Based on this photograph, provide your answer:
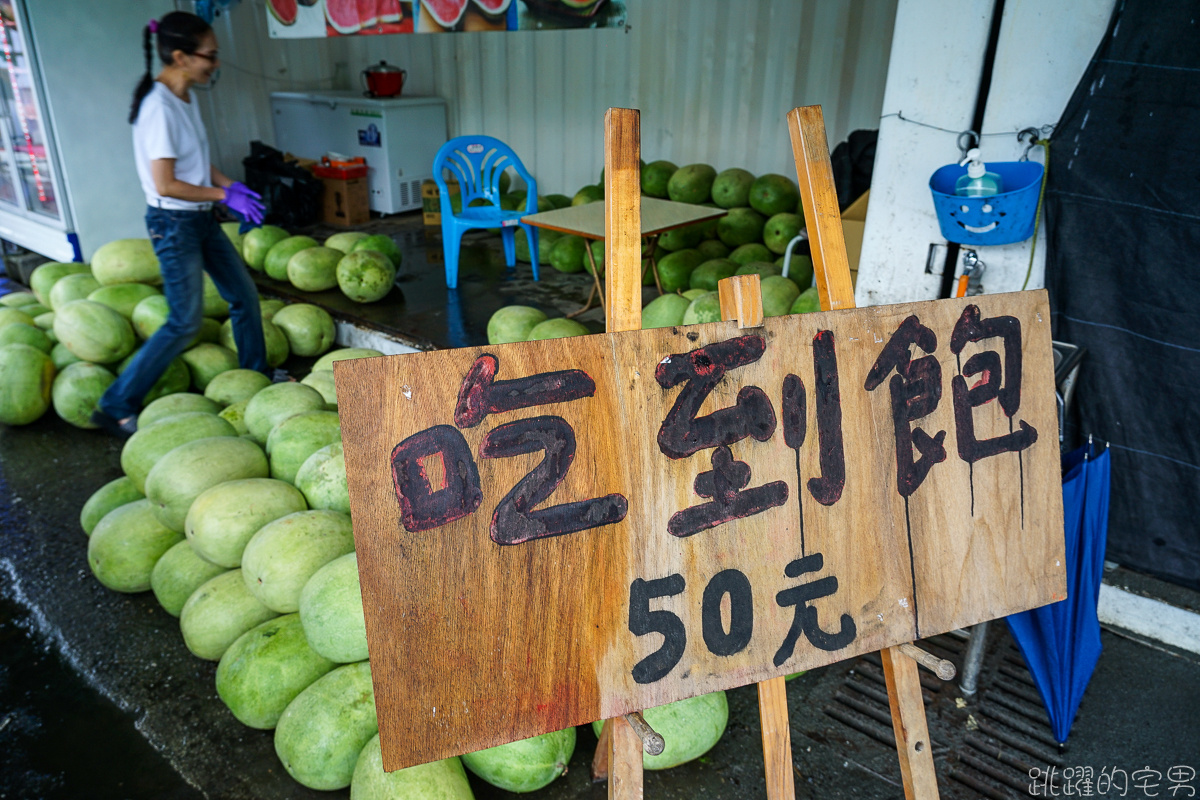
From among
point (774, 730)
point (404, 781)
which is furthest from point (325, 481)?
point (774, 730)

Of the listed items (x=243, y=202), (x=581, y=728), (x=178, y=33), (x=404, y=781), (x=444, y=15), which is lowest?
(x=581, y=728)

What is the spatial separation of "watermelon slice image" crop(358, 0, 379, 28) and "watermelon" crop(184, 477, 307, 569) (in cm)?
453

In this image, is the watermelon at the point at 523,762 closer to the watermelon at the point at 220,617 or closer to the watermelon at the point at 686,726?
the watermelon at the point at 686,726

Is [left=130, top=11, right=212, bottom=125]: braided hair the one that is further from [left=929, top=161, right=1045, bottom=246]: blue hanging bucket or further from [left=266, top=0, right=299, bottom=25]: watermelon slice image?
[left=266, top=0, right=299, bottom=25]: watermelon slice image

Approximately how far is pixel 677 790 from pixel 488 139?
5.52 m

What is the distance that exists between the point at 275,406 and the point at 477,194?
3999 millimetres

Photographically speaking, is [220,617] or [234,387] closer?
[220,617]

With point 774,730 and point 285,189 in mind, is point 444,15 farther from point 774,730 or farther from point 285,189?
point 774,730

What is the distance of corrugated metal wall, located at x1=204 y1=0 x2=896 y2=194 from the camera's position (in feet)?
19.4

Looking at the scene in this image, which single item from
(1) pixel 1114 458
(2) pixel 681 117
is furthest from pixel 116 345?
(2) pixel 681 117

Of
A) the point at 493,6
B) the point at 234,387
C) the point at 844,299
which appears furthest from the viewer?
the point at 493,6

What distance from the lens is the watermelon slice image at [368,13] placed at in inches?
225

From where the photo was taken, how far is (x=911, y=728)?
1.53 m

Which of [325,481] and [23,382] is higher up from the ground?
[325,481]
